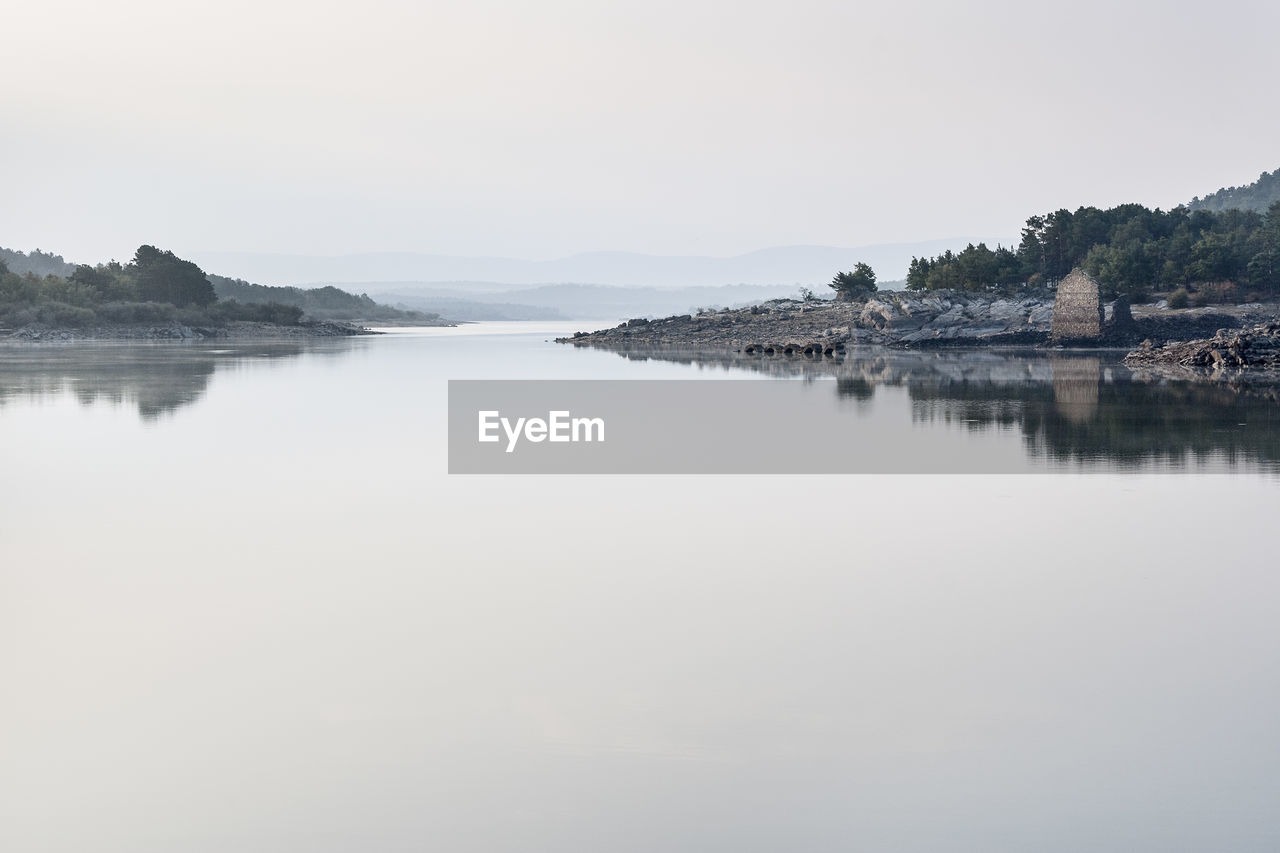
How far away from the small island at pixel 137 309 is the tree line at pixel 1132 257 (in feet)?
167

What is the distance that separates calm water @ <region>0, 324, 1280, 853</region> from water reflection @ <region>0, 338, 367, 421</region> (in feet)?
42.4

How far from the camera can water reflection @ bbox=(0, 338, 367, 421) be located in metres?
29.2

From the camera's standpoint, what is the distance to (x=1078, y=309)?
5662 cm

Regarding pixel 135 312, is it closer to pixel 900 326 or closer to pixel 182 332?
pixel 182 332

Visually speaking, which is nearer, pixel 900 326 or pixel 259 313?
pixel 900 326

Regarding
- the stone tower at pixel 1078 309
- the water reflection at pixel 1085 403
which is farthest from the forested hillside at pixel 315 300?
the water reflection at pixel 1085 403

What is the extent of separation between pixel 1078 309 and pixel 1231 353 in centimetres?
1845

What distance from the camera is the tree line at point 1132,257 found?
206 feet

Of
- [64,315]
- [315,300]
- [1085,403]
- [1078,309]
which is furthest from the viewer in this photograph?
[315,300]

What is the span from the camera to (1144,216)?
236 feet

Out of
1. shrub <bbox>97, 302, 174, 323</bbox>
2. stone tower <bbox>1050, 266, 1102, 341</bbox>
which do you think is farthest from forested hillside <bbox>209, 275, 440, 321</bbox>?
stone tower <bbox>1050, 266, 1102, 341</bbox>

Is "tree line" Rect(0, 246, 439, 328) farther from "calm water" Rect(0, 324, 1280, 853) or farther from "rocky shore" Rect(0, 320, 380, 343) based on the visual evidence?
"calm water" Rect(0, 324, 1280, 853)

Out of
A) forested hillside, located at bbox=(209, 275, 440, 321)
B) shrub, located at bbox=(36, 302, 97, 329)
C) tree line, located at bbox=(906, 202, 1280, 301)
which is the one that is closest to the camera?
tree line, located at bbox=(906, 202, 1280, 301)

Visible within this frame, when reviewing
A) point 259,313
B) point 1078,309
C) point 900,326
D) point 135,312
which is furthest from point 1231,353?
point 259,313
